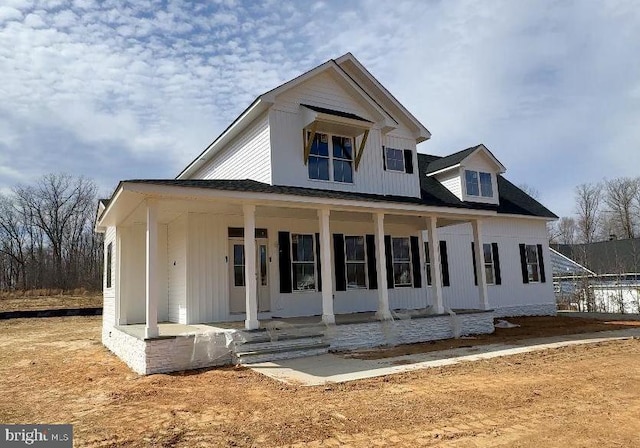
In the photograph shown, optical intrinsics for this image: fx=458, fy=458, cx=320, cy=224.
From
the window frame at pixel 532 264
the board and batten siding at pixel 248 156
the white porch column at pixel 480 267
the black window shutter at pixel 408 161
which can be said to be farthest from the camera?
the window frame at pixel 532 264

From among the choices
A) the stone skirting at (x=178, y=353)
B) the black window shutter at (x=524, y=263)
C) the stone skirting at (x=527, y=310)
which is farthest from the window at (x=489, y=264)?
the stone skirting at (x=178, y=353)

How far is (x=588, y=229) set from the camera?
167ft

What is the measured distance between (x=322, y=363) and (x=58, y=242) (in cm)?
4090

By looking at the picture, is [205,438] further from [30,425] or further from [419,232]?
[419,232]

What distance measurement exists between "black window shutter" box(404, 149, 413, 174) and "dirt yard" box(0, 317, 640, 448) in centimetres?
688

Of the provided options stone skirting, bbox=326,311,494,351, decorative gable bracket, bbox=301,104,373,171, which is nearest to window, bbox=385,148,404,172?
decorative gable bracket, bbox=301,104,373,171

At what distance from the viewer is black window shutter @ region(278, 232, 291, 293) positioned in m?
12.4

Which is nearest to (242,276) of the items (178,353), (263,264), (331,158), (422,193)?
(263,264)

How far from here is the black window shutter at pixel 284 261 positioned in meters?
12.4

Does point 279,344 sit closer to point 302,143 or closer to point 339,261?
point 339,261

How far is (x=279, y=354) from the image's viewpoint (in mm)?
9094

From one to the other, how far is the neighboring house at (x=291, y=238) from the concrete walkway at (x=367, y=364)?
0.69 m

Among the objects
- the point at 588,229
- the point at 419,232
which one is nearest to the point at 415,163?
the point at 419,232

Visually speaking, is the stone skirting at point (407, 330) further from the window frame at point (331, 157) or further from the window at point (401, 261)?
the window frame at point (331, 157)
